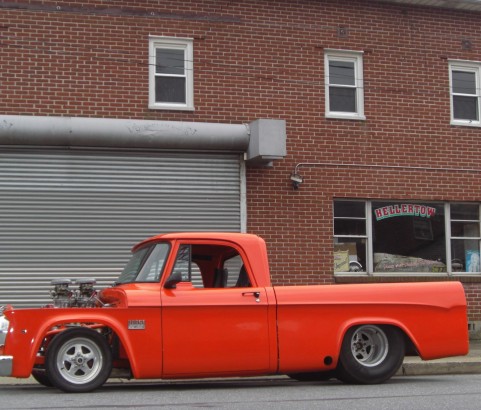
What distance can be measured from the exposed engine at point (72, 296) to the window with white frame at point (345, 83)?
28.1ft

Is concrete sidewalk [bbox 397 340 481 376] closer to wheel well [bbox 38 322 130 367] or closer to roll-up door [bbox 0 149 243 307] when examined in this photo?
wheel well [bbox 38 322 130 367]

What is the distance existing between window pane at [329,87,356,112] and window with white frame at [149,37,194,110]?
296 centimetres

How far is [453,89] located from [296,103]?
3667 millimetres

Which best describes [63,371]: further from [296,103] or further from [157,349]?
[296,103]

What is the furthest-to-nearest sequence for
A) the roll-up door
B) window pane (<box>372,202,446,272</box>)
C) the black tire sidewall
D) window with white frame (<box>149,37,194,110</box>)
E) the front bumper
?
window pane (<box>372,202,446,272</box>), window with white frame (<box>149,37,194,110</box>), the roll-up door, the black tire sidewall, the front bumper

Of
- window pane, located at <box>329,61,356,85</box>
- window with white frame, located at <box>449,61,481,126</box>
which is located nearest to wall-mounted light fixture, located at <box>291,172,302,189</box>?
window pane, located at <box>329,61,356,85</box>

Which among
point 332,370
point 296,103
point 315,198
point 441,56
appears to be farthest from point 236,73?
point 332,370

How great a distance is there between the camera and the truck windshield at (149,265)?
9.66 metres

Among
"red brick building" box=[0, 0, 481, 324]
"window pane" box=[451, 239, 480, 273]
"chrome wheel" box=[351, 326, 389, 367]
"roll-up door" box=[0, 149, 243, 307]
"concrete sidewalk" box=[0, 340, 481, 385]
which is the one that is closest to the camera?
"chrome wheel" box=[351, 326, 389, 367]

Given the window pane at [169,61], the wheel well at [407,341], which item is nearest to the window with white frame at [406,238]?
the window pane at [169,61]

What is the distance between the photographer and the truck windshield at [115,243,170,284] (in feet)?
Answer: 31.7

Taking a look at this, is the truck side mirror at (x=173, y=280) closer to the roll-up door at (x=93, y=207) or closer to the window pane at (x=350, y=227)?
the roll-up door at (x=93, y=207)

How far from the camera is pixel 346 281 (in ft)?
54.6

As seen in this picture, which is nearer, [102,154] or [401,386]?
[401,386]
